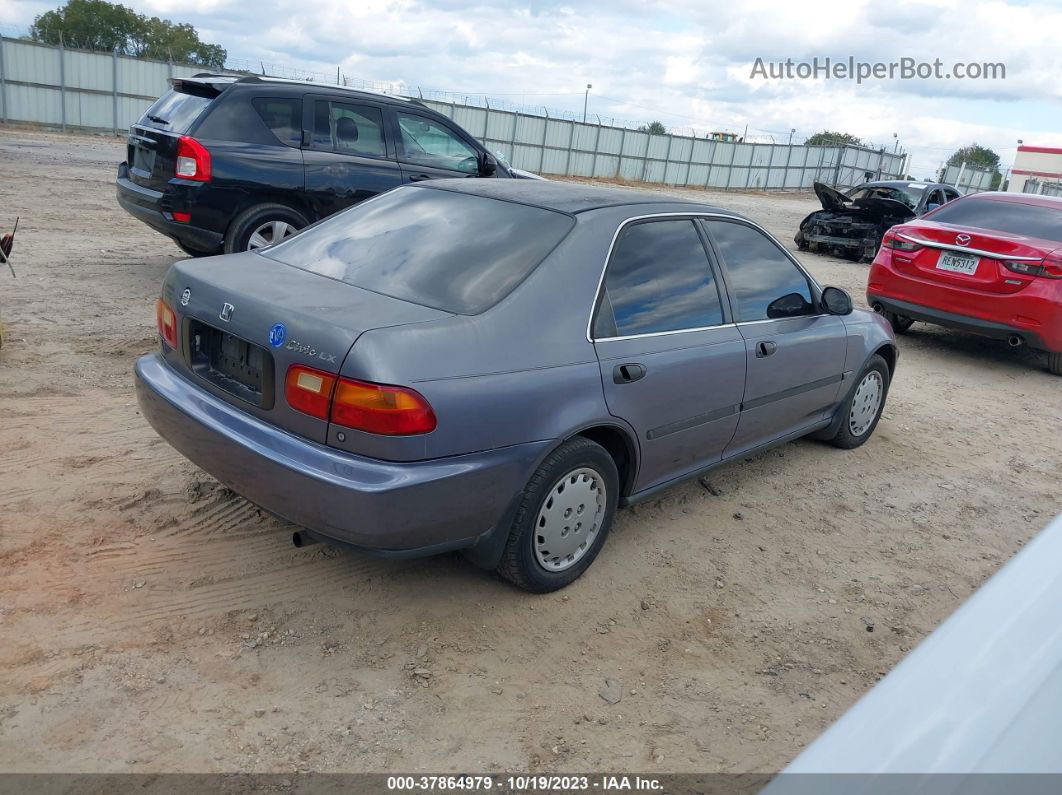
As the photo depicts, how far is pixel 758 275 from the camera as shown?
4406 millimetres

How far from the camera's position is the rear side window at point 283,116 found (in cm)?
734

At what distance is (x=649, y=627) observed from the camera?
3414mm

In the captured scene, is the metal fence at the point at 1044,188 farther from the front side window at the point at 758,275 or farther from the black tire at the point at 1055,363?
the front side window at the point at 758,275

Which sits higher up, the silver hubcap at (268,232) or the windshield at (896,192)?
the windshield at (896,192)

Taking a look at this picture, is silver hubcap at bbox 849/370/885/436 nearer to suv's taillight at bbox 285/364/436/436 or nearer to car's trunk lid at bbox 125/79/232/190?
suv's taillight at bbox 285/364/436/436

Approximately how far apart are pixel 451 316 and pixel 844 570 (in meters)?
2.34

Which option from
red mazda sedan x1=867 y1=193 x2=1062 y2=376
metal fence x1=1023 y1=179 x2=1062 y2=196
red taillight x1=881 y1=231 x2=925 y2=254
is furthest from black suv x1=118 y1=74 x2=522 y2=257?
metal fence x1=1023 y1=179 x2=1062 y2=196

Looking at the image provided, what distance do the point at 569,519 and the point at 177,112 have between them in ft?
18.9

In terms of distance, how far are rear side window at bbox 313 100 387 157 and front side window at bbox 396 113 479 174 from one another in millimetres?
272

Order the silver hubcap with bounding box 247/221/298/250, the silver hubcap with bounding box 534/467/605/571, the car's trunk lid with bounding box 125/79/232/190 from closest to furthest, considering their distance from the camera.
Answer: the silver hubcap with bounding box 534/467/605/571
the car's trunk lid with bounding box 125/79/232/190
the silver hubcap with bounding box 247/221/298/250

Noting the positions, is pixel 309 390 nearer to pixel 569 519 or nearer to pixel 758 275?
pixel 569 519

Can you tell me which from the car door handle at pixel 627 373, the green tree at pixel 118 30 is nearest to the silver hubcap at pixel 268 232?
the car door handle at pixel 627 373

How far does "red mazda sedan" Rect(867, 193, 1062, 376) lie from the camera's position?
7.45 meters

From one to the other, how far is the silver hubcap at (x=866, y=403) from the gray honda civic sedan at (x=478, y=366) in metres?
1.25
